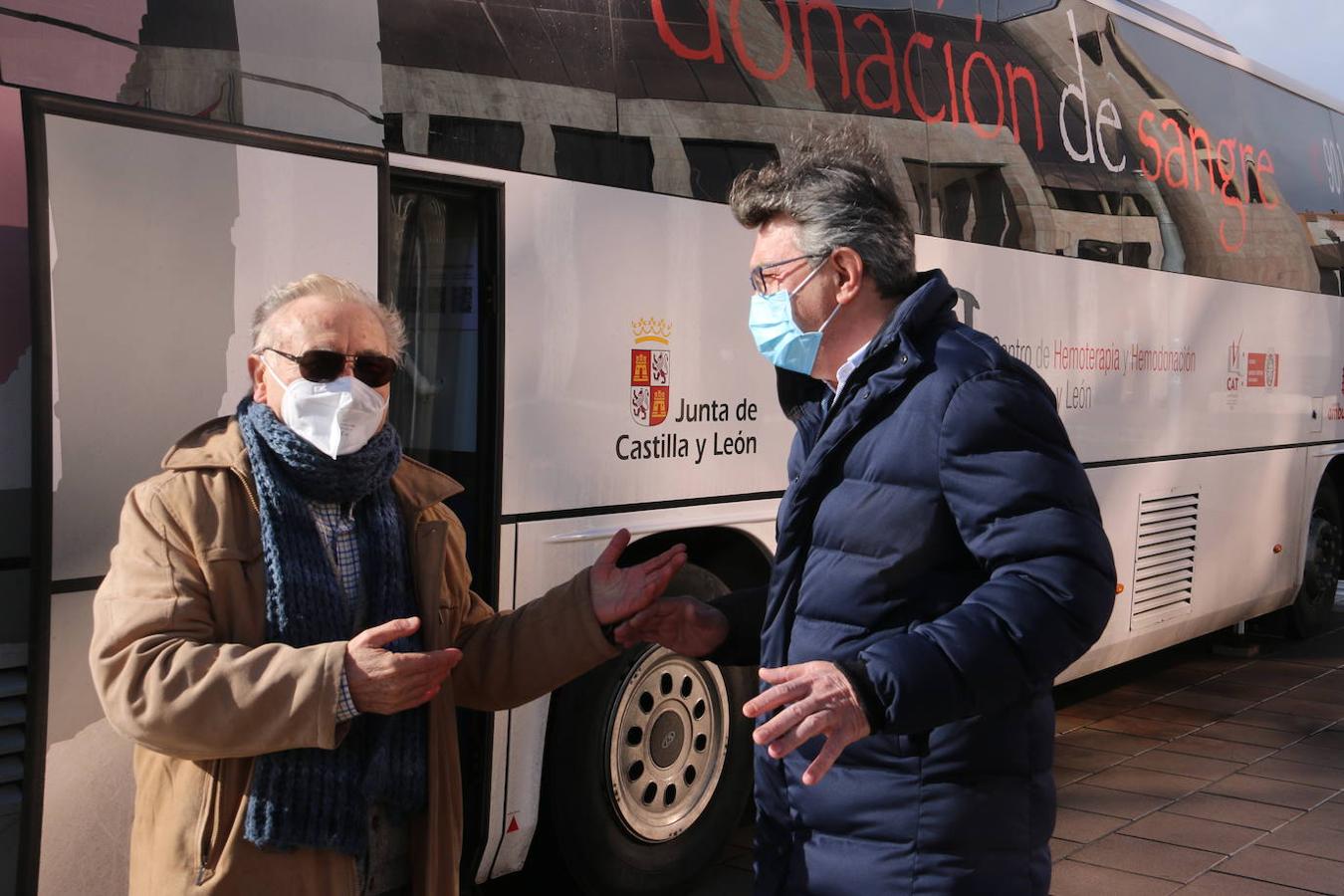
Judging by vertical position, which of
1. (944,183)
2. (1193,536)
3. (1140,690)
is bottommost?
(1140,690)

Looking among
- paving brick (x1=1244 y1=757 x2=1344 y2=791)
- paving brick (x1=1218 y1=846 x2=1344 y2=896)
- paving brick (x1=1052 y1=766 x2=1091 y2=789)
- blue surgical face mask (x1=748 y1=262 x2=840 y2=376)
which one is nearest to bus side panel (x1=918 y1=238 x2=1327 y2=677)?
paving brick (x1=1052 y1=766 x2=1091 y2=789)

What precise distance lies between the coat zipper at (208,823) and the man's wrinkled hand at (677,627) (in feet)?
2.66

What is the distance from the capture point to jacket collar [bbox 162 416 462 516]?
2422 mm

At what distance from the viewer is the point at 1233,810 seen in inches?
229

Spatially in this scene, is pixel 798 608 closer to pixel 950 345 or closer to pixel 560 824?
pixel 950 345

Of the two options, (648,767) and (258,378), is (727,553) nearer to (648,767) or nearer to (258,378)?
(648,767)

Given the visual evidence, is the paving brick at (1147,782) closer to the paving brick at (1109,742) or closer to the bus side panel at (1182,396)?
the paving brick at (1109,742)

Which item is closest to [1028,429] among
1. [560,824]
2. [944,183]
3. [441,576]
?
[441,576]

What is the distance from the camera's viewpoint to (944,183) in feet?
18.8

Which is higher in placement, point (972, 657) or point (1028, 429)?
point (1028, 429)

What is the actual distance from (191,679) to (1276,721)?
6.62 meters

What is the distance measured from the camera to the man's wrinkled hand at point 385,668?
88.7 inches

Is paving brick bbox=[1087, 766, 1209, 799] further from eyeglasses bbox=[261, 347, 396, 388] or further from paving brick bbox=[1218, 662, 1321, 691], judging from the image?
eyeglasses bbox=[261, 347, 396, 388]

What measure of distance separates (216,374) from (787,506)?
1521 millimetres
